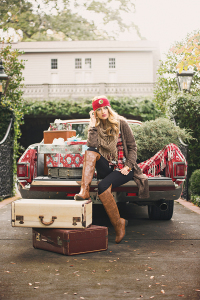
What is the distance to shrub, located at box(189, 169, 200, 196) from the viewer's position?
25.4 feet

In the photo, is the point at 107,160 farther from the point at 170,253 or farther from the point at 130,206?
the point at 130,206

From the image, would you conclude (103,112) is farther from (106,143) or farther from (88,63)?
(88,63)

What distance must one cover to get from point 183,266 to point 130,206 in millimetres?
4229

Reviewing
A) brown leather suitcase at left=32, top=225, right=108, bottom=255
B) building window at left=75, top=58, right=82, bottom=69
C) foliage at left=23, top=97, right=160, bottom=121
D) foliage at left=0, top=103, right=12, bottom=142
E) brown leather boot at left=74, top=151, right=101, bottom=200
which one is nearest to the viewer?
brown leather suitcase at left=32, top=225, right=108, bottom=255

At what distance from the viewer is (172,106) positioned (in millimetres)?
8562

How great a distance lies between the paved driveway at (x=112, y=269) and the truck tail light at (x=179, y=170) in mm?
809

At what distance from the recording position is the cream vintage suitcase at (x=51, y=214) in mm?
3939

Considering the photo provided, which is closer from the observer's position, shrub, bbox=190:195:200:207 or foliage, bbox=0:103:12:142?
shrub, bbox=190:195:200:207

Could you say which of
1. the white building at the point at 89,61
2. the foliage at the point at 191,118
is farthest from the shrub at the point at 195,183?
the white building at the point at 89,61

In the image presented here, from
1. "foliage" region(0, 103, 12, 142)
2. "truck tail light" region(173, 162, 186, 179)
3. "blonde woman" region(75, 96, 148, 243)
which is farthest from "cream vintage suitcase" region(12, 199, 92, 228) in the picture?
"foliage" region(0, 103, 12, 142)

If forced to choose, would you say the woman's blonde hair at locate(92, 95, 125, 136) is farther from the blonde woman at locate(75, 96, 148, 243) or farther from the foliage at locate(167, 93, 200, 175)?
the foliage at locate(167, 93, 200, 175)

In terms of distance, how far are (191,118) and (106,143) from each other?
4229mm

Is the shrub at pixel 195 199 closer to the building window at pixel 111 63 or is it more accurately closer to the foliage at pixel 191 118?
the foliage at pixel 191 118

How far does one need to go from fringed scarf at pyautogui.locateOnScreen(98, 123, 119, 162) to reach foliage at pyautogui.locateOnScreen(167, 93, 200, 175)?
4.04 m
